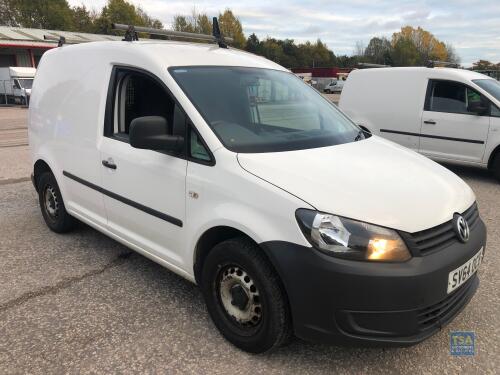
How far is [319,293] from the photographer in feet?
7.34

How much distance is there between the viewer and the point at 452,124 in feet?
24.2

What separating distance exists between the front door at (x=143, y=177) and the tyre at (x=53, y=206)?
1080 mm

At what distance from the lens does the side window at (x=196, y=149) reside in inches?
109

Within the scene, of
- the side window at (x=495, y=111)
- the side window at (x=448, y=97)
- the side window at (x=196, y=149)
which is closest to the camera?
the side window at (x=196, y=149)

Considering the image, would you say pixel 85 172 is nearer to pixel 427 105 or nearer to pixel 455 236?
pixel 455 236

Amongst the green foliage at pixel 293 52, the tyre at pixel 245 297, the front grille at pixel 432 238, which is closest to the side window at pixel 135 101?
the tyre at pixel 245 297

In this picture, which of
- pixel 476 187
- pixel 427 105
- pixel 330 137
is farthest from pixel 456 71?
pixel 330 137

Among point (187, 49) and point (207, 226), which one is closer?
point (207, 226)

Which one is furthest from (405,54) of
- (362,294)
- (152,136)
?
(362,294)

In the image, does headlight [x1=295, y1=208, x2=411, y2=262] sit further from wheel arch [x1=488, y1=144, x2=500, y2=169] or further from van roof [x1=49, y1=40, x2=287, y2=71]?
wheel arch [x1=488, y1=144, x2=500, y2=169]

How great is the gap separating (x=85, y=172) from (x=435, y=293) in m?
2.87

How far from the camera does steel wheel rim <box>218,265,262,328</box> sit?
8.44ft

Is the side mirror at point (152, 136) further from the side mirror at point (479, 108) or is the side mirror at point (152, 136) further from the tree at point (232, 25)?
the tree at point (232, 25)

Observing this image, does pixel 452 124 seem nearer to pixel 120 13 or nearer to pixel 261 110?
pixel 261 110
